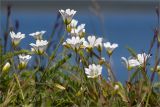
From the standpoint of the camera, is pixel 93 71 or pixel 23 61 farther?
pixel 23 61

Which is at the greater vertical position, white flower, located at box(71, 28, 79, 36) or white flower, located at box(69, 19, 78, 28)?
white flower, located at box(69, 19, 78, 28)

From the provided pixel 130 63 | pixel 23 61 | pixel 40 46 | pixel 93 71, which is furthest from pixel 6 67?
pixel 130 63

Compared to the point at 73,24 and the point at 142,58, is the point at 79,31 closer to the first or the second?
the point at 73,24

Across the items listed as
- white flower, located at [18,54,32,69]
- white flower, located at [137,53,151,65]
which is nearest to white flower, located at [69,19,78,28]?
white flower, located at [18,54,32,69]

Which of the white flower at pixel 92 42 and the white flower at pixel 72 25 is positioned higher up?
the white flower at pixel 72 25

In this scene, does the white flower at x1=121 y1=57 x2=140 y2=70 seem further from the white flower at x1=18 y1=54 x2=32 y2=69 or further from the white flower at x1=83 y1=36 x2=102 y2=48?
the white flower at x1=18 y1=54 x2=32 y2=69

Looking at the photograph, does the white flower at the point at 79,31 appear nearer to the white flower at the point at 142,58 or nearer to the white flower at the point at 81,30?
the white flower at the point at 81,30

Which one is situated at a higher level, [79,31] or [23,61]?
[79,31]

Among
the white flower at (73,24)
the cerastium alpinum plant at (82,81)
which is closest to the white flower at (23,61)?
the cerastium alpinum plant at (82,81)
